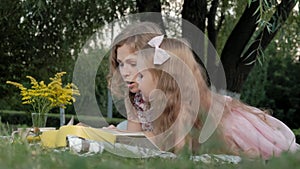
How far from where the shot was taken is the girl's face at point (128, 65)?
328cm

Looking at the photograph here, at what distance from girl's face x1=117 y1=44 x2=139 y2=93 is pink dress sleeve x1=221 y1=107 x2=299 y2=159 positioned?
0.61 metres

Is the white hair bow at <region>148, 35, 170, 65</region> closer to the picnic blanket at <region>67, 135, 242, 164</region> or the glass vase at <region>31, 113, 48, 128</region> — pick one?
the picnic blanket at <region>67, 135, 242, 164</region>

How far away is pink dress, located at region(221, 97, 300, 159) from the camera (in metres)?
3.01

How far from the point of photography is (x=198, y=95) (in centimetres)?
298

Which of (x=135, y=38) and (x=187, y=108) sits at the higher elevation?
(x=135, y=38)

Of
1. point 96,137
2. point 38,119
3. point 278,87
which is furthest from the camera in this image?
point 278,87

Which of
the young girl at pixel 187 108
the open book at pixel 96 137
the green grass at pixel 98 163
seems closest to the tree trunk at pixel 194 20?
the young girl at pixel 187 108

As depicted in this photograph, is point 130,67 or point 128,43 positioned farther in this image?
point 128,43

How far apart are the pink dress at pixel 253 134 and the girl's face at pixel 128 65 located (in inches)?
24.1

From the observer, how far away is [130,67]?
10.8 ft

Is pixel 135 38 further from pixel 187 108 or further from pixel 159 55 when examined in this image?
pixel 187 108

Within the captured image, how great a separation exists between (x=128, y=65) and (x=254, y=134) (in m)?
Answer: 0.87

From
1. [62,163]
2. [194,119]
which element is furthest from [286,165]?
[194,119]

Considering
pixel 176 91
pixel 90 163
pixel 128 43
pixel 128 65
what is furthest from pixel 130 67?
pixel 90 163
